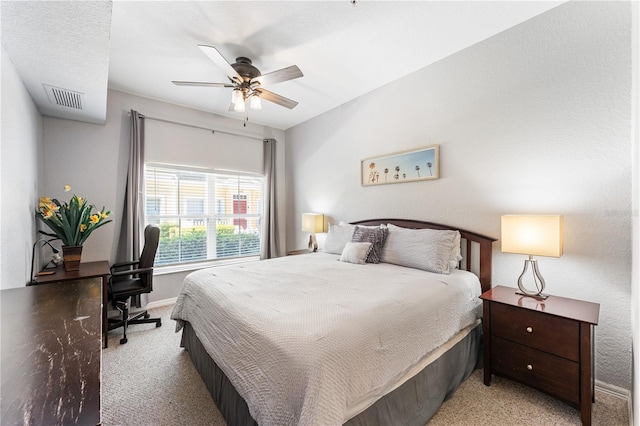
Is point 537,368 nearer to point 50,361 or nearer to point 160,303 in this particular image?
point 50,361

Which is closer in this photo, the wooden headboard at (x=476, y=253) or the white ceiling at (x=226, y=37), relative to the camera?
the white ceiling at (x=226, y=37)

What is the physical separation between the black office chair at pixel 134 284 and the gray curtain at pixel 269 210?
184 centimetres

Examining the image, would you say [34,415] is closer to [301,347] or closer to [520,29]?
[301,347]

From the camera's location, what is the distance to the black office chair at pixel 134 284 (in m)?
2.66

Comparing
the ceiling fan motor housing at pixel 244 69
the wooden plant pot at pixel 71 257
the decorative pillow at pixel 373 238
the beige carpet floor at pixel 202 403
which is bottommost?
the beige carpet floor at pixel 202 403

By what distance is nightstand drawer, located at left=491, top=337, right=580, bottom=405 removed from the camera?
1613 mm

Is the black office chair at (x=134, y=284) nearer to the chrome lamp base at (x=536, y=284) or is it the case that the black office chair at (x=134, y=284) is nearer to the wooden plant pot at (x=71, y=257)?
the wooden plant pot at (x=71, y=257)

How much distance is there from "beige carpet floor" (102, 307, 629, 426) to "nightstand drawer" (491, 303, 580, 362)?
1.31 ft

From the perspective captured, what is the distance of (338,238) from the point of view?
328 cm

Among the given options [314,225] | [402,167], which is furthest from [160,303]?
[402,167]

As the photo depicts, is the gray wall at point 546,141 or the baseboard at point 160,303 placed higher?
the gray wall at point 546,141

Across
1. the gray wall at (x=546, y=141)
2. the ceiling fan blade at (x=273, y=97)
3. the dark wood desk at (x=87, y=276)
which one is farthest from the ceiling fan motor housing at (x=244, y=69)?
the dark wood desk at (x=87, y=276)

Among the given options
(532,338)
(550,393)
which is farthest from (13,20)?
(550,393)

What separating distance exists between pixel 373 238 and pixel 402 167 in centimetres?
94
